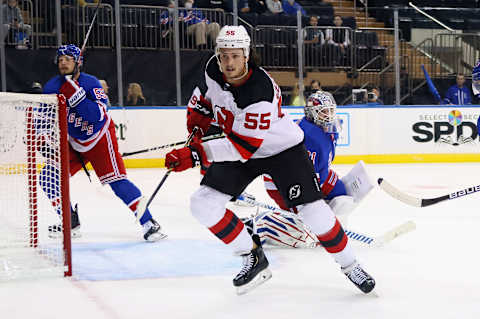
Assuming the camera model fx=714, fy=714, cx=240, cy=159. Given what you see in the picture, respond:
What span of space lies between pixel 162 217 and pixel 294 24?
18.2ft

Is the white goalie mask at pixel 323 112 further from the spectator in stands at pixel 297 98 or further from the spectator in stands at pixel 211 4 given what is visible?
the spectator in stands at pixel 211 4

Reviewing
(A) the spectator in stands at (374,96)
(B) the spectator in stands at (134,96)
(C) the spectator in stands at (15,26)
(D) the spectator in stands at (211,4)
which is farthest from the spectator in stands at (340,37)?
(C) the spectator in stands at (15,26)

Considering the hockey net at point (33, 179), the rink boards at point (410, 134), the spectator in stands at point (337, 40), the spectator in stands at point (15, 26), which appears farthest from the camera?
the spectator in stands at point (337, 40)

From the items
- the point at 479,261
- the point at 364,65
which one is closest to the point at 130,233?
the point at 479,261

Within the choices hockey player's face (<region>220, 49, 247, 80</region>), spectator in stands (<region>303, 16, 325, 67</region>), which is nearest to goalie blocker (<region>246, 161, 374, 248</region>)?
hockey player's face (<region>220, 49, 247, 80</region>)

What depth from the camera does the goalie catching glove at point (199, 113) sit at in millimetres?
3049

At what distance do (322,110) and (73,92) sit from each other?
1.34 meters

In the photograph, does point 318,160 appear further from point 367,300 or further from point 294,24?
point 294,24

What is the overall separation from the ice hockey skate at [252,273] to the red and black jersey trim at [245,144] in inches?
18.9

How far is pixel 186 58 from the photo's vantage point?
916cm

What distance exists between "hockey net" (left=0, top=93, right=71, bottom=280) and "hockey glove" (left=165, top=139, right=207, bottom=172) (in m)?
0.74

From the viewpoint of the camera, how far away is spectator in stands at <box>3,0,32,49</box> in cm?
846

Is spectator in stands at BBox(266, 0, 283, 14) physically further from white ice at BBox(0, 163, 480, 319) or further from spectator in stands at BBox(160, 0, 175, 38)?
white ice at BBox(0, 163, 480, 319)

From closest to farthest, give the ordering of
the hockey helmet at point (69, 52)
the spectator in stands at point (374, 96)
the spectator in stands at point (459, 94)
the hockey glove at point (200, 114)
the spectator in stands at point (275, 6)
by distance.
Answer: the hockey glove at point (200, 114)
the hockey helmet at point (69, 52)
the spectator in stands at point (374, 96)
the spectator in stands at point (459, 94)
the spectator in stands at point (275, 6)
